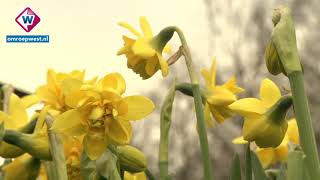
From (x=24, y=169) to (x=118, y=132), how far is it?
0.15 meters

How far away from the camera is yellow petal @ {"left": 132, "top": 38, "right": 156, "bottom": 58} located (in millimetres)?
1025

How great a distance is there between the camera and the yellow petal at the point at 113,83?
0.83m

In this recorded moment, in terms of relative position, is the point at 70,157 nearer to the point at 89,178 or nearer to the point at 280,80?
the point at 89,178

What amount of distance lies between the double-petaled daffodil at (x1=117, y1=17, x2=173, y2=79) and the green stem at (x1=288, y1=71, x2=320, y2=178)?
1.37ft

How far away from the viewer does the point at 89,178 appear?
80 centimetres

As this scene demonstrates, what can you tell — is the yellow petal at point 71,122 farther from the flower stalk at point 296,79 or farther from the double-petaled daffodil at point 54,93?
the flower stalk at point 296,79

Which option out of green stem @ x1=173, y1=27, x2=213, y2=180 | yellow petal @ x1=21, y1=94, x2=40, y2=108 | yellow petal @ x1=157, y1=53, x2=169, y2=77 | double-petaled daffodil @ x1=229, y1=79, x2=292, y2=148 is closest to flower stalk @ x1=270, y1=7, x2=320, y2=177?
double-petaled daffodil @ x1=229, y1=79, x2=292, y2=148

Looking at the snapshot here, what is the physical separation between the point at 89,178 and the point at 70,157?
0.39 feet

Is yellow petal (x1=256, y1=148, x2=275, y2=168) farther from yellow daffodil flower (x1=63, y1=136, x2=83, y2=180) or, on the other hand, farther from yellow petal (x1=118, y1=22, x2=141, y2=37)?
yellow daffodil flower (x1=63, y1=136, x2=83, y2=180)

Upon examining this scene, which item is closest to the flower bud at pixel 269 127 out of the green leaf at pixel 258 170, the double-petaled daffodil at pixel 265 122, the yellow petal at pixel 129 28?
the double-petaled daffodil at pixel 265 122

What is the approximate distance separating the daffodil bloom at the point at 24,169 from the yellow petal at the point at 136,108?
147 mm

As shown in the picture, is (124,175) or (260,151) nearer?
(124,175)

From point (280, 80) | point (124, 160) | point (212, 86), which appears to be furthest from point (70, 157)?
point (280, 80)

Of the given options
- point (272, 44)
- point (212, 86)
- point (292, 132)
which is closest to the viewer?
point (272, 44)
